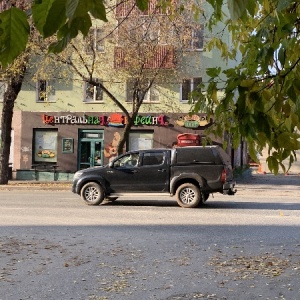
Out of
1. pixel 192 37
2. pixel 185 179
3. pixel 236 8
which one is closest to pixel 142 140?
pixel 192 37

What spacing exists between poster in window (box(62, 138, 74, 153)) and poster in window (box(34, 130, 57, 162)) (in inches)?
22.4

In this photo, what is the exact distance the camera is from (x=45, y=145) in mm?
34094

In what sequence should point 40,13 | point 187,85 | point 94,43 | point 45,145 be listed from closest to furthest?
1. point 40,13
2. point 94,43
3. point 187,85
4. point 45,145

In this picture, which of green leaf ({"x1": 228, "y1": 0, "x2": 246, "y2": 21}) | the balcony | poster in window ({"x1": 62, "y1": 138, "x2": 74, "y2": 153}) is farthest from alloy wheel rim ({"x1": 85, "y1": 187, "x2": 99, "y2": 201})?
green leaf ({"x1": 228, "y1": 0, "x2": 246, "y2": 21})

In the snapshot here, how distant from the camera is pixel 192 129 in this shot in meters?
32.2

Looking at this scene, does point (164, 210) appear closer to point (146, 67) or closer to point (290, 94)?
point (146, 67)

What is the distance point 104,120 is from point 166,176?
52.4 feet

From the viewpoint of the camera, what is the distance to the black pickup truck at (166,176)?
1748 centimetres

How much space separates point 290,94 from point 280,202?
17074 mm

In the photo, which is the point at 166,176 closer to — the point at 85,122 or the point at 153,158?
the point at 153,158

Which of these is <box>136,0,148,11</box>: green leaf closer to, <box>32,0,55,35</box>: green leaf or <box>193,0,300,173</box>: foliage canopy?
<box>32,0,55,35</box>: green leaf

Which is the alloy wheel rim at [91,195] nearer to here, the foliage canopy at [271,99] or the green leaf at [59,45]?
the foliage canopy at [271,99]

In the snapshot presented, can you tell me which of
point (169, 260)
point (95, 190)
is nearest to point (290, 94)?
point (169, 260)

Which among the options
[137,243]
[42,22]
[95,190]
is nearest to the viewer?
[42,22]
